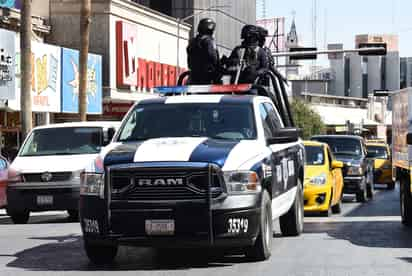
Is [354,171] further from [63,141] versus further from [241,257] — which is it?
[241,257]

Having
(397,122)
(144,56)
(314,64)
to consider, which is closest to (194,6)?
(144,56)

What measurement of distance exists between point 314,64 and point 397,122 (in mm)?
144089

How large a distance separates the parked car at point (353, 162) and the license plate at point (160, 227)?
1562 cm

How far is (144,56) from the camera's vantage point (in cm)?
5456

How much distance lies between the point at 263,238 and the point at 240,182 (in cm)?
89

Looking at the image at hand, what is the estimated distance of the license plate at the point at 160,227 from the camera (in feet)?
38.3

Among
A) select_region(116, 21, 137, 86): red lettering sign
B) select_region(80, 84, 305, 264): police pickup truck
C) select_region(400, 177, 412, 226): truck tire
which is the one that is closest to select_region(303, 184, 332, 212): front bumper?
select_region(400, 177, 412, 226): truck tire

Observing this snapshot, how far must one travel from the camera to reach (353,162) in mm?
27891

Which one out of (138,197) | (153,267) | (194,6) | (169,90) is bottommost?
(153,267)

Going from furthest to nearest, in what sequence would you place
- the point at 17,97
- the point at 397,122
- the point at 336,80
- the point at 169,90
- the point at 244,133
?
the point at 336,80 < the point at 17,97 < the point at 397,122 < the point at 169,90 < the point at 244,133

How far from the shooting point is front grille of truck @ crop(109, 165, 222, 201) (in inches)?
459

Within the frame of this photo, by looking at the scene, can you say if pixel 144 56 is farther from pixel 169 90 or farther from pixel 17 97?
pixel 169 90

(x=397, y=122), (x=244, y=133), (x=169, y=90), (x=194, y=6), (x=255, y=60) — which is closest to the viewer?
(x=244, y=133)

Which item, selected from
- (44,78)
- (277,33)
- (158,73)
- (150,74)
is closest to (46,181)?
(44,78)
